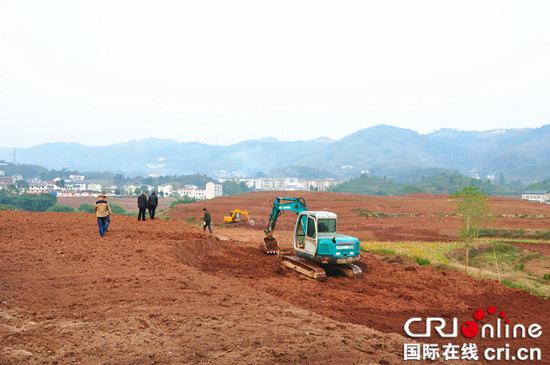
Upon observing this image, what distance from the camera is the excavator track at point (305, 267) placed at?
16.0 metres

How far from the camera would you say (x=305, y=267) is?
16984 mm

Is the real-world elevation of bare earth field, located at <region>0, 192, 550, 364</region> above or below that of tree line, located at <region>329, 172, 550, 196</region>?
below

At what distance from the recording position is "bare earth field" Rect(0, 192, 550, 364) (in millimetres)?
7902

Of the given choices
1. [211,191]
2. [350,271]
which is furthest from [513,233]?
[211,191]

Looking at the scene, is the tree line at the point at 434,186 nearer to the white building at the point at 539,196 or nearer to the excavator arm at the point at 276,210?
the white building at the point at 539,196

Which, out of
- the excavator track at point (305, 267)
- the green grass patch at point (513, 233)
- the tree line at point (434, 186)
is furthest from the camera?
the tree line at point (434, 186)

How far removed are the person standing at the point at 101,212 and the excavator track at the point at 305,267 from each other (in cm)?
758

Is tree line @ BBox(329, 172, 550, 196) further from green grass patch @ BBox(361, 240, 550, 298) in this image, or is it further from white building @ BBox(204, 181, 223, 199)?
green grass patch @ BBox(361, 240, 550, 298)

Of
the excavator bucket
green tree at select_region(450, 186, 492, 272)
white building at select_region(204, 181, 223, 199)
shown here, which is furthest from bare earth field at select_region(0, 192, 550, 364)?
white building at select_region(204, 181, 223, 199)

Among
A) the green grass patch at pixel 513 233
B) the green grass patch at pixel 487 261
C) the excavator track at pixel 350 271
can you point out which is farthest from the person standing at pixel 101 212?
the green grass patch at pixel 513 233

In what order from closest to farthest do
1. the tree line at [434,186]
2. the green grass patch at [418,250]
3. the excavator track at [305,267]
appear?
1. the excavator track at [305,267]
2. the green grass patch at [418,250]
3. the tree line at [434,186]

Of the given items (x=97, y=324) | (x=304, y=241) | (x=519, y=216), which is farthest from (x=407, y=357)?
(x=519, y=216)

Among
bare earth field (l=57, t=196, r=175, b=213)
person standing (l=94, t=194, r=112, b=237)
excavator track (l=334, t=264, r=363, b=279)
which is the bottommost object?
bare earth field (l=57, t=196, r=175, b=213)

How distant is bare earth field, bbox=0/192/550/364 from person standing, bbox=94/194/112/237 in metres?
0.58
